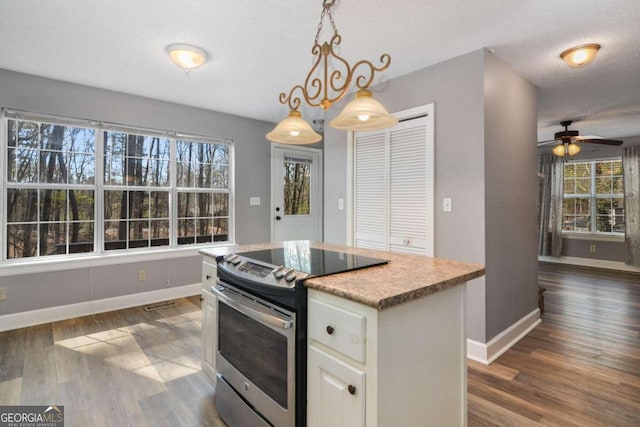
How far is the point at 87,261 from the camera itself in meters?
3.50

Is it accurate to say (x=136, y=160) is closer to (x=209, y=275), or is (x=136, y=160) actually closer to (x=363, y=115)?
(x=209, y=275)

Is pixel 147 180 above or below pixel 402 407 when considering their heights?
above

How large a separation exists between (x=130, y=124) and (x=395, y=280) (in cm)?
370

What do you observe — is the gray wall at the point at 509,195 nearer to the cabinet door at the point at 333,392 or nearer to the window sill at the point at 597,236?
the cabinet door at the point at 333,392

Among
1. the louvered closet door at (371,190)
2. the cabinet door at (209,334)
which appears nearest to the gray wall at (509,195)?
the louvered closet door at (371,190)

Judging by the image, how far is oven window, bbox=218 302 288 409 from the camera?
4.71 feet

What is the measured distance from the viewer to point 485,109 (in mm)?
2549

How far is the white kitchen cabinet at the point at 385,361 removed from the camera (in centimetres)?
113

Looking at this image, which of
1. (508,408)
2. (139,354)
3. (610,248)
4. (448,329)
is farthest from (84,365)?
(610,248)

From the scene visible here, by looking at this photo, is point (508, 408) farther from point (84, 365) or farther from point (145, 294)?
point (145, 294)

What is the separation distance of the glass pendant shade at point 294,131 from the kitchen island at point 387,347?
101 cm

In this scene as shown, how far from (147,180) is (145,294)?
4.47ft

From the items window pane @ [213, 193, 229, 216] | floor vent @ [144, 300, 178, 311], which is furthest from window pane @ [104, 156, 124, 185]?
floor vent @ [144, 300, 178, 311]

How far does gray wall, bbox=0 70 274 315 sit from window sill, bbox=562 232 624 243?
5967 millimetres
